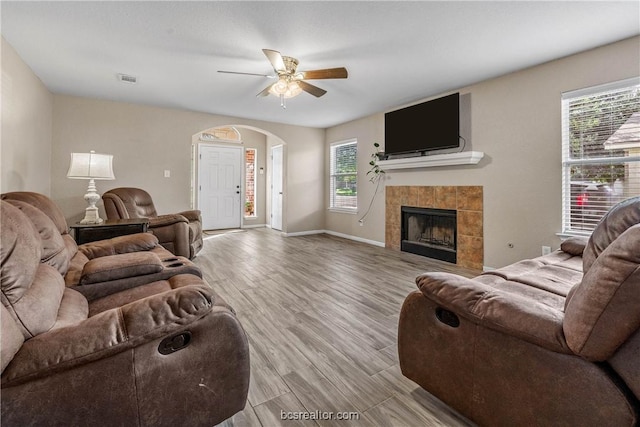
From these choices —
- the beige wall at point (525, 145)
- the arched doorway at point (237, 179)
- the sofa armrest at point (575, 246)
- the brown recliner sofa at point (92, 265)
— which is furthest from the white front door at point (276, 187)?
the sofa armrest at point (575, 246)

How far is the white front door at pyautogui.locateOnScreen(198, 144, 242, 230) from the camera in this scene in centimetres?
690

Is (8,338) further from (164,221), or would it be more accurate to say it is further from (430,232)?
(430,232)

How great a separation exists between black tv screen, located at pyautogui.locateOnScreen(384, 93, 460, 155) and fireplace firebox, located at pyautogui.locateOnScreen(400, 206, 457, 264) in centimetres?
95

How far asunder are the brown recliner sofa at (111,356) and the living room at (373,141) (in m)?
2.54

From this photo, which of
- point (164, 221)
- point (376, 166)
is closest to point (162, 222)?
point (164, 221)

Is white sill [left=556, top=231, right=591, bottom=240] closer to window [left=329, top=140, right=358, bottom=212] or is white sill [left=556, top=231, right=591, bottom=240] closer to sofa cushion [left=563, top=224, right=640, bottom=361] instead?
sofa cushion [left=563, top=224, right=640, bottom=361]

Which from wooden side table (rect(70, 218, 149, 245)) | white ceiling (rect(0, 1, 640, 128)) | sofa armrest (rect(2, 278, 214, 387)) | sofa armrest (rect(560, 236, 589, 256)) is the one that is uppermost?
white ceiling (rect(0, 1, 640, 128))

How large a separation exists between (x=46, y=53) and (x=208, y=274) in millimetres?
2826

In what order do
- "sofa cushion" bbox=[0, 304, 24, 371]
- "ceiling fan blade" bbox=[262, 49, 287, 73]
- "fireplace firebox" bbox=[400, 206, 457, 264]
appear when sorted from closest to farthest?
1. "sofa cushion" bbox=[0, 304, 24, 371]
2. "ceiling fan blade" bbox=[262, 49, 287, 73]
3. "fireplace firebox" bbox=[400, 206, 457, 264]

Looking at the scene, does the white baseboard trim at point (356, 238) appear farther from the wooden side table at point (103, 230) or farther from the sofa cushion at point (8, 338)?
the sofa cushion at point (8, 338)

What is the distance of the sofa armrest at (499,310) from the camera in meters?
1.01

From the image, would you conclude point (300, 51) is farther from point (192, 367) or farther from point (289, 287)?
point (192, 367)

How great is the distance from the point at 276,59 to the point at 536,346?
269cm

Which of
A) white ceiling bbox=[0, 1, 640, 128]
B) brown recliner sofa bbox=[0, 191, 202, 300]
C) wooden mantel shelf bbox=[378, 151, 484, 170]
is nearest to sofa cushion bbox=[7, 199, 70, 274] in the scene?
brown recliner sofa bbox=[0, 191, 202, 300]
